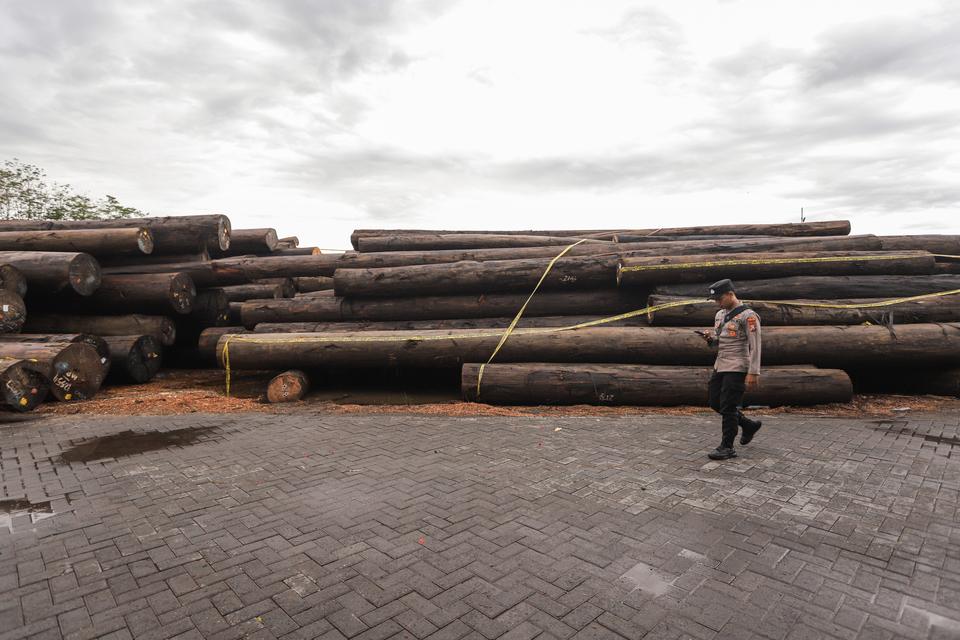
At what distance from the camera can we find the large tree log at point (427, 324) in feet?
30.8

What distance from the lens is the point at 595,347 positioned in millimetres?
8320

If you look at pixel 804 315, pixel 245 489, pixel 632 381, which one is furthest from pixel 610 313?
pixel 245 489

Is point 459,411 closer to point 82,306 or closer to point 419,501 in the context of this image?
point 419,501

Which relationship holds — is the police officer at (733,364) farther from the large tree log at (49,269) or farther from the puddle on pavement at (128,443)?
the large tree log at (49,269)

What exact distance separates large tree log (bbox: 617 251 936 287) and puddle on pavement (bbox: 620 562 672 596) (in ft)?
22.0

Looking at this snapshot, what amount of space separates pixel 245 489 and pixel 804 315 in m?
8.69

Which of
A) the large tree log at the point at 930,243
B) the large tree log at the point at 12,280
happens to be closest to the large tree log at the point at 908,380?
the large tree log at the point at 930,243

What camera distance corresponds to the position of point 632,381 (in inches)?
309

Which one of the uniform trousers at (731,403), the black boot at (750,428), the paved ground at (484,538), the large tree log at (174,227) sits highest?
the large tree log at (174,227)

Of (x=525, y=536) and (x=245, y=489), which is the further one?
(x=245, y=489)

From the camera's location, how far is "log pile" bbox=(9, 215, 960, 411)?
802cm

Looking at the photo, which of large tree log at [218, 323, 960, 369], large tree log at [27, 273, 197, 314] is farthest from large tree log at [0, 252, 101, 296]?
large tree log at [218, 323, 960, 369]

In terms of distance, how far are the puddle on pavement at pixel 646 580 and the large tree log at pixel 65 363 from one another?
927 cm

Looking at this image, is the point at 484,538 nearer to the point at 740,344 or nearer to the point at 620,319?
the point at 740,344
